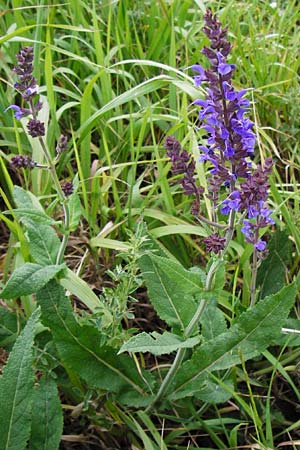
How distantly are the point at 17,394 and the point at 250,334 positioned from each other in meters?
0.61

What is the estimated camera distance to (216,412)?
6.08 feet

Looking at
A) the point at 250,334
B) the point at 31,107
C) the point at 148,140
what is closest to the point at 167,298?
the point at 250,334

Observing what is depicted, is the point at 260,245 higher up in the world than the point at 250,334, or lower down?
higher up

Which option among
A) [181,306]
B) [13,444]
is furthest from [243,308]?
[13,444]

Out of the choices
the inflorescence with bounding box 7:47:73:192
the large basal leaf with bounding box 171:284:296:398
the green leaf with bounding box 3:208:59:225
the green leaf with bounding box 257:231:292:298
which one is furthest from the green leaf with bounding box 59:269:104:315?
the green leaf with bounding box 257:231:292:298

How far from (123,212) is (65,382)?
660 mm

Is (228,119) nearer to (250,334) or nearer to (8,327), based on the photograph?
(250,334)

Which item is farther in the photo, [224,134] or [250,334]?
[250,334]

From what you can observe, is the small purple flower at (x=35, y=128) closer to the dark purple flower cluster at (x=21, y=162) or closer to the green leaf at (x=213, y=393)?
the dark purple flower cluster at (x=21, y=162)

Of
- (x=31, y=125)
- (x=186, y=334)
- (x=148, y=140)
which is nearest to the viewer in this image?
(x=186, y=334)

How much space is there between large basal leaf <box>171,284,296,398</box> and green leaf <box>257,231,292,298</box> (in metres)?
0.55

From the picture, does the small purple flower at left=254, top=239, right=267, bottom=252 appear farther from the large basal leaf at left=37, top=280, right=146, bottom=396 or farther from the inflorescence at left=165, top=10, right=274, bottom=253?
the large basal leaf at left=37, top=280, right=146, bottom=396

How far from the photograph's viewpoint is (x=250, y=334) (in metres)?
1.64

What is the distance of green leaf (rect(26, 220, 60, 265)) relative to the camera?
192cm
